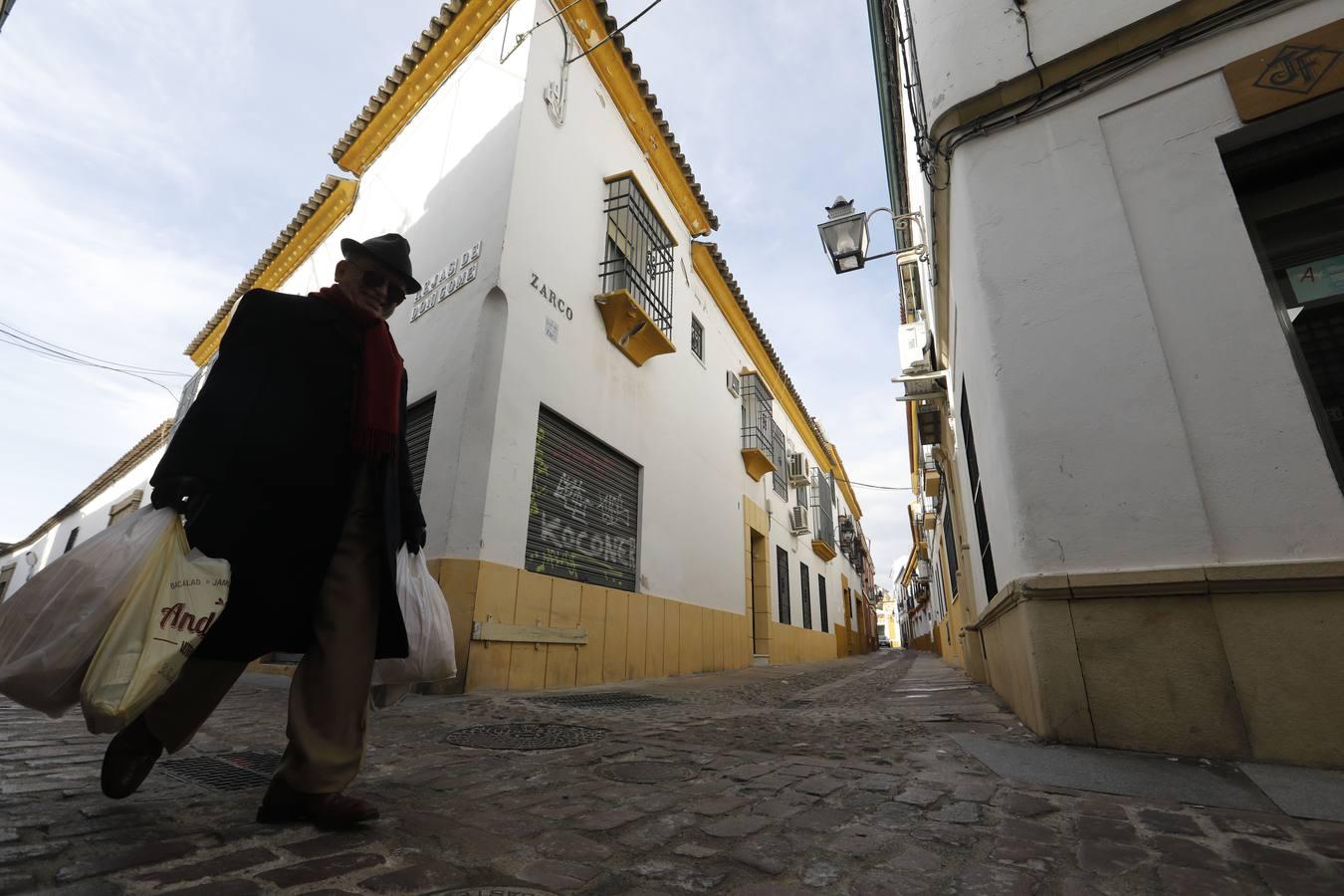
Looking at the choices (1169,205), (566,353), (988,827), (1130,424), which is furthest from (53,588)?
(566,353)

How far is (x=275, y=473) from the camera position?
1760 millimetres

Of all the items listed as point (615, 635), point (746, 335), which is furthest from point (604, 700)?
point (746, 335)

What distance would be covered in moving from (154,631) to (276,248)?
12.1m

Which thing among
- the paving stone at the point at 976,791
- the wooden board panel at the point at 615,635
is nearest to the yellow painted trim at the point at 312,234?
the wooden board panel at the point at 615,635

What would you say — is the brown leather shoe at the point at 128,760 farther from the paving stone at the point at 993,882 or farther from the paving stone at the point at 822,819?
the paving stone at the point at 993,882

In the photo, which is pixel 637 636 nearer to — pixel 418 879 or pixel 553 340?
pixel 553 340

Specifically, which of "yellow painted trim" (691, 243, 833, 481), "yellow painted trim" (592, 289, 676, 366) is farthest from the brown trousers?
"yellow painted trim" (691, 243, 833, 481)

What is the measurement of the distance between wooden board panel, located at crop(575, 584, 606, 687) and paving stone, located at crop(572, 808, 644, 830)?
4.69 m

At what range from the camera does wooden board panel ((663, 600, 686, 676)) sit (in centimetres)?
824

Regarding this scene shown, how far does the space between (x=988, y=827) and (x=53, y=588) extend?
93.7 inches

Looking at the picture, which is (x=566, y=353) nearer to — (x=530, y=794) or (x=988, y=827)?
(x=530, y=794)

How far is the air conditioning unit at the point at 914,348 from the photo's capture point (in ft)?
25.5

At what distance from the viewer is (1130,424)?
267 centimetres

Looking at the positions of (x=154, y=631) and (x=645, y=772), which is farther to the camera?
(x=645, y=772)
